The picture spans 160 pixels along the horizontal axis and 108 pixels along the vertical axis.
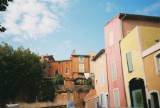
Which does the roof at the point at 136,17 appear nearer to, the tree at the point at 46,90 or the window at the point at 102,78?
the window at the point at 102,78

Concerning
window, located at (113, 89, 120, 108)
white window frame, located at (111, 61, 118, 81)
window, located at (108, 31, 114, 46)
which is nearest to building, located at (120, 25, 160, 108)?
white window frame, located at (111, 61, 118, 81)

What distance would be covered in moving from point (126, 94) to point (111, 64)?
16.5 ft

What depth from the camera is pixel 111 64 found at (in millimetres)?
32906

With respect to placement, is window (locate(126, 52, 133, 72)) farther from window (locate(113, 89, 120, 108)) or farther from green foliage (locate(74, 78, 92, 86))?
green foliage (locate(74, 78, 92, 86))

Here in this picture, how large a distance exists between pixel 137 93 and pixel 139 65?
275 cm

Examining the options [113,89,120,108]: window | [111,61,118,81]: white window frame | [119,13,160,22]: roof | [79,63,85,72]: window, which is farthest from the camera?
[79,63,85,72]: window

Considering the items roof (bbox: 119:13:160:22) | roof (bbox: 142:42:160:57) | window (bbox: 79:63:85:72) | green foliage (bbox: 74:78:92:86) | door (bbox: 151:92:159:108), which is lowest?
door (bbox: 151:92:159:108)

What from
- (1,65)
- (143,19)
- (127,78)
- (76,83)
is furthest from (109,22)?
(76,83)

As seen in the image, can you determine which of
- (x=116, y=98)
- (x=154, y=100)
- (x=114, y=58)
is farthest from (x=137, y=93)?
(x=114, y=58)

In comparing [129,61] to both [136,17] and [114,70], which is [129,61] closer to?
[114,70]

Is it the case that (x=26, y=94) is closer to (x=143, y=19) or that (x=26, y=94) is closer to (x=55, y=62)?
(x=55, y=62)

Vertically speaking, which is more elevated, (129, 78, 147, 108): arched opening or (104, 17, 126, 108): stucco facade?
(104, 17, 126, 108): stucco facade

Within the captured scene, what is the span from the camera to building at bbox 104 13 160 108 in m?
30.5

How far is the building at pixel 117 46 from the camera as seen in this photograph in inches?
1199
